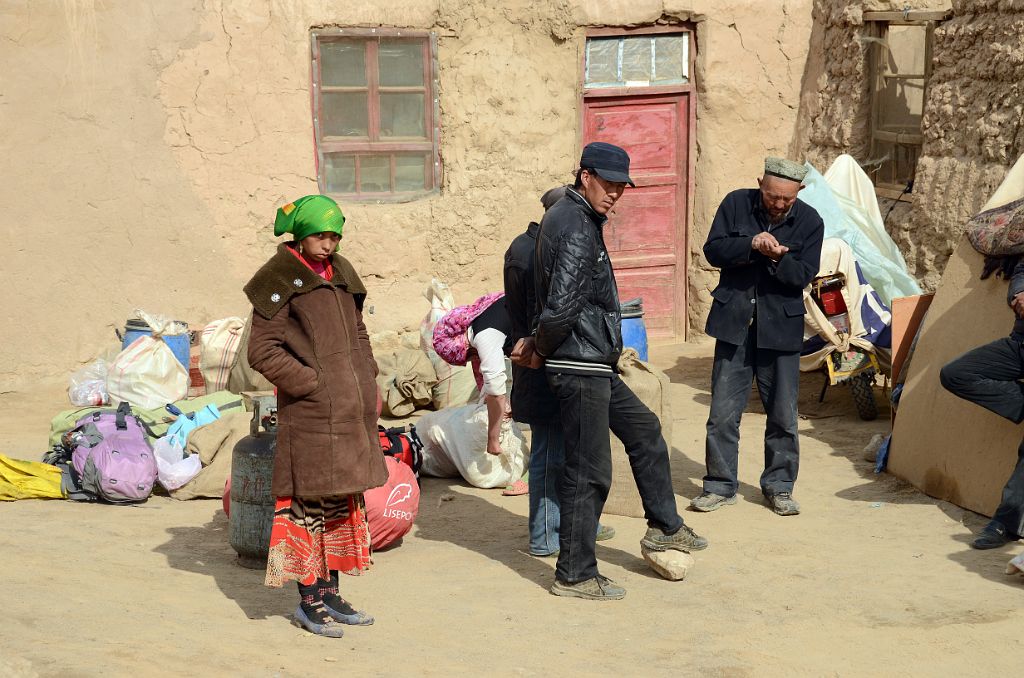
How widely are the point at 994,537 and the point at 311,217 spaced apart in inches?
146

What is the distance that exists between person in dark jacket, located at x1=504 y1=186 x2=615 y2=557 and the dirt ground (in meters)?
0.21

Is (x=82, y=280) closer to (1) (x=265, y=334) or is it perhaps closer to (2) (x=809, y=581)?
(1) (x=265, y=334)

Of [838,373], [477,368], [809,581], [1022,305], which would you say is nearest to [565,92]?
[838,373]

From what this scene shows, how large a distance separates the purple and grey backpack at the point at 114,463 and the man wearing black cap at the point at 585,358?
270 cm

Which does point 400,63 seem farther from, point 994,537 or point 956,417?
point 994,537

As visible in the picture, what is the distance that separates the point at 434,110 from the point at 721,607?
638cm

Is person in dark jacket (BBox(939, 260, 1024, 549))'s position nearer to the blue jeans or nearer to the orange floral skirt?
the blue jeans

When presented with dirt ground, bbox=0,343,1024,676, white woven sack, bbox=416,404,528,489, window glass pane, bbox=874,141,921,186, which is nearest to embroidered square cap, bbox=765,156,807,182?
dirt ground, bbox=0,343,1024,676

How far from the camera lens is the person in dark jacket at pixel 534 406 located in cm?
559

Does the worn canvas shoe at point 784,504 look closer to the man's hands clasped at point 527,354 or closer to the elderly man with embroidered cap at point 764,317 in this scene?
the elderly man with embroidered cap at point 764,317

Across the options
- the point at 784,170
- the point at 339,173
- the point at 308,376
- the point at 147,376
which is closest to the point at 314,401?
the point at 308,376

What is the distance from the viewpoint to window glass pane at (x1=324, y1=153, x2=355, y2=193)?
1052cm

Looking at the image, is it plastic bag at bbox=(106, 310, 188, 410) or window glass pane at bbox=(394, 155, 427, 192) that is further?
window glass pane at bbox=(394, 155, 427, 192)

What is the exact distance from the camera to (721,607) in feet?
17.3
